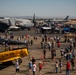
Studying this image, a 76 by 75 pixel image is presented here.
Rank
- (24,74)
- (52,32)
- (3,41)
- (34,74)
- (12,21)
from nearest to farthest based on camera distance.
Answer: (34,74), (24,74), (3,41), (52,32), (12,21)

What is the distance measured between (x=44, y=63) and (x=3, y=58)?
484 cm

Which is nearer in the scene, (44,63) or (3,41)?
(44,63)

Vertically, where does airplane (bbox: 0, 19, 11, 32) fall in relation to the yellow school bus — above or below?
below

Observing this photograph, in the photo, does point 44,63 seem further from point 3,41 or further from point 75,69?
point 3,41

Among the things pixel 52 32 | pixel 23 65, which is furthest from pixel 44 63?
pixel 52 32

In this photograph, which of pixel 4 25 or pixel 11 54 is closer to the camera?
pixel 11 54

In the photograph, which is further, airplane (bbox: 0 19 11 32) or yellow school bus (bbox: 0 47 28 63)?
airplane (bbox: 0 19 11 32)

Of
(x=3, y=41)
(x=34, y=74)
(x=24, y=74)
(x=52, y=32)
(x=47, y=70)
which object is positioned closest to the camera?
(x=34, y=74)

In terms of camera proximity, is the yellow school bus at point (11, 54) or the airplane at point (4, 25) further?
the airplane at point (4, 25)

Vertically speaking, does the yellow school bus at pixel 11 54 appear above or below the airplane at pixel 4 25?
above

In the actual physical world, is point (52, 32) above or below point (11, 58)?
below

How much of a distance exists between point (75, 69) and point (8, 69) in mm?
6435

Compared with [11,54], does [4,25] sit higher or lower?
lower

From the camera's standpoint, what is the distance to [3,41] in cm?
3762
